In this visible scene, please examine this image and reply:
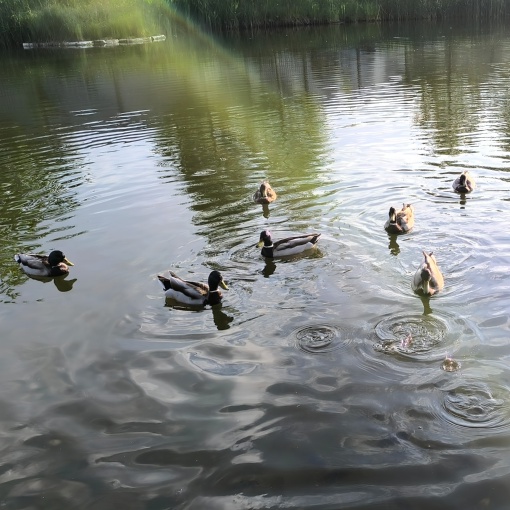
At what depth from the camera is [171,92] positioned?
888 inches

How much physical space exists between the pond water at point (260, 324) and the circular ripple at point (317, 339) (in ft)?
0.07

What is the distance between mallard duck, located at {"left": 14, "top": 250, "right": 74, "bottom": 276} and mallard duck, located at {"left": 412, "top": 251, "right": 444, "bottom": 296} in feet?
15.9

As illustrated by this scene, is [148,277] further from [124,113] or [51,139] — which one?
[124,113]

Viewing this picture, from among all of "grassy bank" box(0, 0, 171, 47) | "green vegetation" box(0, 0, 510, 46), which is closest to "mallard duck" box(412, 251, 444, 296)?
"green vegetation" box(0, 0, 510, 46)

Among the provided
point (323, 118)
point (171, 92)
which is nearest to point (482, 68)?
point (323, 118)

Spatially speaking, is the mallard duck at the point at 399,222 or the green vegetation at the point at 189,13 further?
the green vegetation at the point at 189,13

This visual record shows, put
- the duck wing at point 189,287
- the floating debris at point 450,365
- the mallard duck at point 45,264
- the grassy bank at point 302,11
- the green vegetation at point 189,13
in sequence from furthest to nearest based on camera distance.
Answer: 1. the grassy bank at point 302,11
2. the green vegetation at point 189,13
3. the mallard duck at point 45,264
4. the duck wing at point 189,287
5. the floating debris at point 450,365

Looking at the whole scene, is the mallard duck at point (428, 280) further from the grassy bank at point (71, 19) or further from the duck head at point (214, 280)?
the grassy bank at point (71, 19)

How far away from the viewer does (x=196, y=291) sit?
22.5 ft

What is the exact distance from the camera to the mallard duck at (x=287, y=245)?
312 inches

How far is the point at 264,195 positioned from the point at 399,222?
2.57m

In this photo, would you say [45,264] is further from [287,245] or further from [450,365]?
[450,365]

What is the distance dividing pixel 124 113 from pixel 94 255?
1236cm

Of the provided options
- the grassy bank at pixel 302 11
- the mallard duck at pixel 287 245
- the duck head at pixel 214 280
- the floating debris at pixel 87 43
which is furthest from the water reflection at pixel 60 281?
the grassy bank at pixel 302 11
